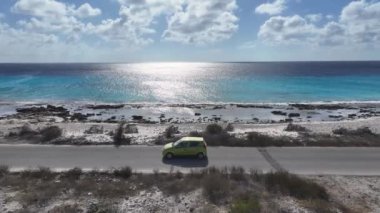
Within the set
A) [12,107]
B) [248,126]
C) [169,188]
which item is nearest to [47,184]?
[169,188]

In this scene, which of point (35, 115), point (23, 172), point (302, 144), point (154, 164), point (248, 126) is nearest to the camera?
point (23, 172)

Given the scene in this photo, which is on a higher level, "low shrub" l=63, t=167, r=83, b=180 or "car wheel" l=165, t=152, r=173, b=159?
"car wheel" l=165, t=152, r=173, b=159

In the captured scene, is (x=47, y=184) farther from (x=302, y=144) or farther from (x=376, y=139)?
(x=376, y=139)

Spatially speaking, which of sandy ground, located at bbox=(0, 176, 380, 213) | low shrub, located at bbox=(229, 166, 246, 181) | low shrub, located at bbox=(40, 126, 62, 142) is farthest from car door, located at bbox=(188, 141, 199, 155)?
low shrub, located at bbox=(40, 126, 62, 142)

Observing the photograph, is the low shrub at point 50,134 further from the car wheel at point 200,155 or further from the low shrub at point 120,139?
the car wheel at point 200,155

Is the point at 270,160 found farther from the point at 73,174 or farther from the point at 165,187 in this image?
the point at 73,174

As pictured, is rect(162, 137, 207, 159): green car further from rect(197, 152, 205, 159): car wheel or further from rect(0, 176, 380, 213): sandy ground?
rect(0, 176, 380, 213): sandy ground
